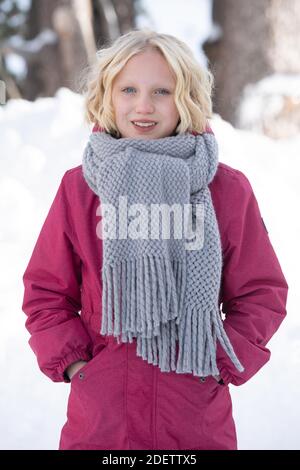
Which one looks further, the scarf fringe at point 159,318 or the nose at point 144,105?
the nose at point 144,105

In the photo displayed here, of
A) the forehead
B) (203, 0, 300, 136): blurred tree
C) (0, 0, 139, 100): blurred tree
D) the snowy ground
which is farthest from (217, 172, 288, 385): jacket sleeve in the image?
(0, 0, 139, 100): blurred tree

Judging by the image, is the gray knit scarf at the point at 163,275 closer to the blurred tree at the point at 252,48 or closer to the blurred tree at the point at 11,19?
the blurred tree at the point at 252,48

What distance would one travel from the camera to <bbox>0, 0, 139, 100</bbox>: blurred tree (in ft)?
24.0

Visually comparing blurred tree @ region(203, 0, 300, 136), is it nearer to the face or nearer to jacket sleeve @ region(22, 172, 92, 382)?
the face

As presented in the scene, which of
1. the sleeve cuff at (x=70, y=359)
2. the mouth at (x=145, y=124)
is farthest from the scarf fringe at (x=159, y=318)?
A: the mouth at (x=145, y=124)

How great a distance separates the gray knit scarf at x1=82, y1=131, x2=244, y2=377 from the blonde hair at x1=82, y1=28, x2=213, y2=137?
6.7 inches

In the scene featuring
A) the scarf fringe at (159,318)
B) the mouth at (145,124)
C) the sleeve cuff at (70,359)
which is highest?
the mouth at (145,124)

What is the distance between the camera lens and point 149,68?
6.20 ft

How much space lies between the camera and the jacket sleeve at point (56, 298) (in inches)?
73.6

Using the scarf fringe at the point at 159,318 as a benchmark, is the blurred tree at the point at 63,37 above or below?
above

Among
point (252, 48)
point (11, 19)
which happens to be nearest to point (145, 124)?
point (252, 48)

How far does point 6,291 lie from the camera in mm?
3275

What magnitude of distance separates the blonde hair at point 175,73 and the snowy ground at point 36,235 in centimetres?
136

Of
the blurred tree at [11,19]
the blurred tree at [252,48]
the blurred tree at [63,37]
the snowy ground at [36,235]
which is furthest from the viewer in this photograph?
the blurred tree at [11,19]
